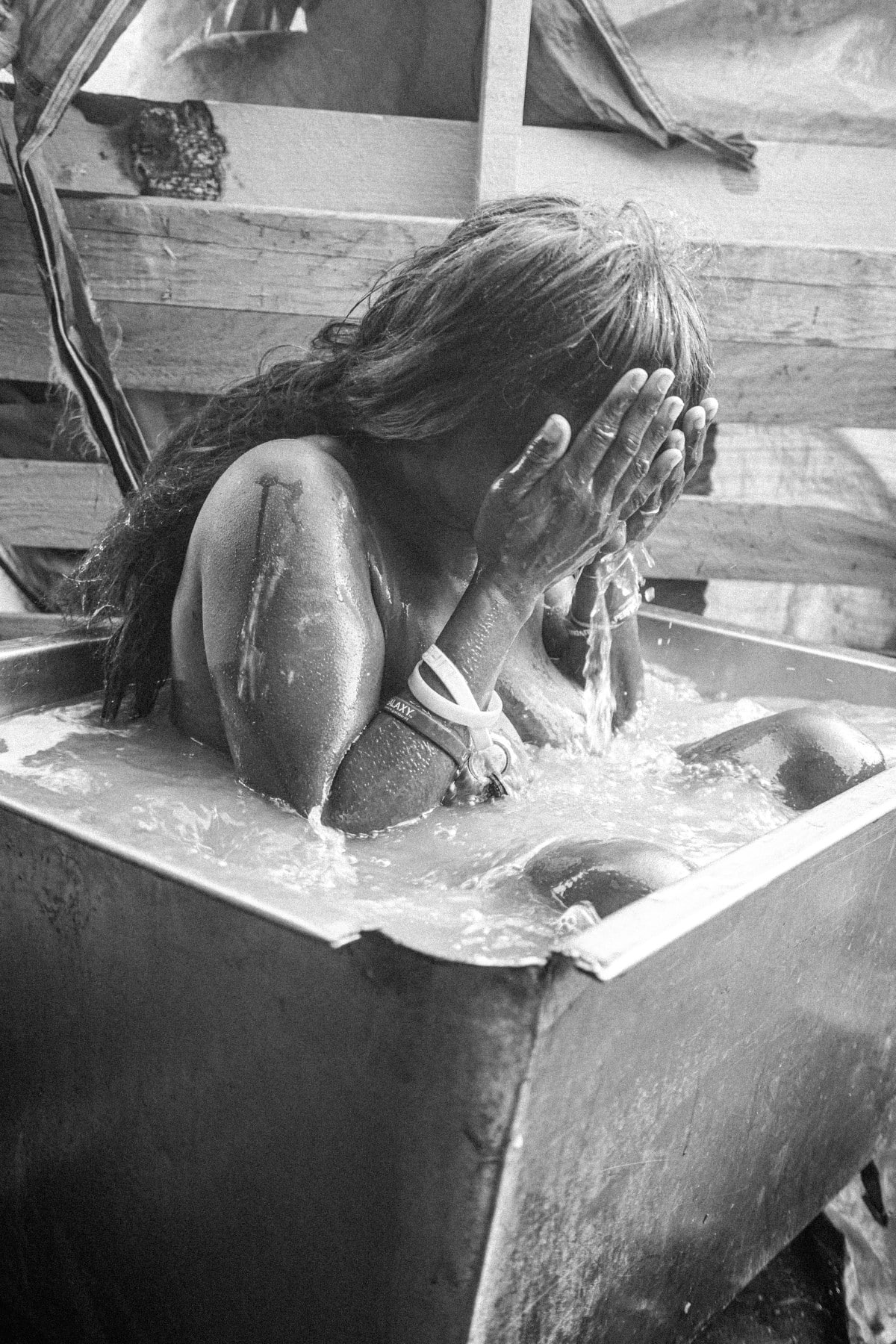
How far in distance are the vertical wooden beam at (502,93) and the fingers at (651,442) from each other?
1979mm

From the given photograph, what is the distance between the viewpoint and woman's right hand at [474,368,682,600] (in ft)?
5.41

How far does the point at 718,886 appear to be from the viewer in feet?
3.91

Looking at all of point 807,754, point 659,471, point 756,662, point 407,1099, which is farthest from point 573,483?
point 756,662

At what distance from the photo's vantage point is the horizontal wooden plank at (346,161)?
347 cm

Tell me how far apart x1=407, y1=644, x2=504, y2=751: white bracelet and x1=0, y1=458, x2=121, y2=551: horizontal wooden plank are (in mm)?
2082

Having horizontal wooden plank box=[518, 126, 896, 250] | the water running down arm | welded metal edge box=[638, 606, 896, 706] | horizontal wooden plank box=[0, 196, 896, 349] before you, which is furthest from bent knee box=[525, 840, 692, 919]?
horizontal wooden plank box=[518, 126, 896, 250]

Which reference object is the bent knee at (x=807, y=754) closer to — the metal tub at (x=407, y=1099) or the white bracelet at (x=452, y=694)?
the metal tub at (x=407, y=1099)

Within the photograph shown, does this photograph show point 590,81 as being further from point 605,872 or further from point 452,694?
point 605,872

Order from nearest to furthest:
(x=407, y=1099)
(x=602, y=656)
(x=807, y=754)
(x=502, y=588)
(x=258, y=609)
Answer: (x=407, y=1099)
(x=258, y=609)
(x=502, y=588)
(x=807, y=754)
(x=602, y=656)

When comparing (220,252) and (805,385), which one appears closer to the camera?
(220,252)

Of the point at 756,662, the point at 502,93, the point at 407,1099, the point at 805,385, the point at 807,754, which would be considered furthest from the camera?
the point at 805,385

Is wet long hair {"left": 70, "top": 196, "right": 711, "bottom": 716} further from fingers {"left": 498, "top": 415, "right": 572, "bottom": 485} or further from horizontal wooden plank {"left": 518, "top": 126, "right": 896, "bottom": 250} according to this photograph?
horizontal wooden plank {"left": 518, "top": 126, "right": 896, "bottom": 250}

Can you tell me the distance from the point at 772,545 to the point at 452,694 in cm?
257

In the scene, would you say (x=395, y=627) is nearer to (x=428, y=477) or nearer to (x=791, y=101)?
(x=428, y=477)
